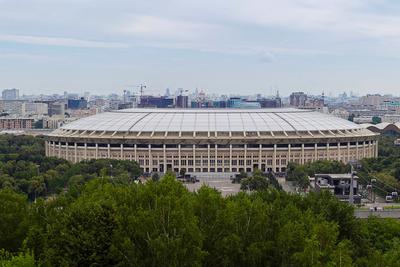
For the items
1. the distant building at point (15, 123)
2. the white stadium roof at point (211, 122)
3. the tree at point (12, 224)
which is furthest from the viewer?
the distant building at point (15, 123)

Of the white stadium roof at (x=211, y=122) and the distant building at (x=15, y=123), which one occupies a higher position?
the white stadium roof at (x=211, y=122)

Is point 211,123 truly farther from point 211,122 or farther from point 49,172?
point 49,172

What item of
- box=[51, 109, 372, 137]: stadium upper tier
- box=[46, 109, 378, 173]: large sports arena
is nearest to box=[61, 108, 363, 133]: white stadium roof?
box=[51, 109, 372, 137]: stadium upper tier

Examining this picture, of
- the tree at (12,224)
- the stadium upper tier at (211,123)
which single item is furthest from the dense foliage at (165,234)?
the stadium upper tier at (211,123)

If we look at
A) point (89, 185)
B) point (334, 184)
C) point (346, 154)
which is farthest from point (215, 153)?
point (89, 185)

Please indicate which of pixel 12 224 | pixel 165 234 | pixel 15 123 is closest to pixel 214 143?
pixel 12 224

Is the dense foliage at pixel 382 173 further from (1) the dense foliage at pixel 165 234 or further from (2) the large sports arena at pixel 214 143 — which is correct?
(1) the dense foliage at pixel 165 234

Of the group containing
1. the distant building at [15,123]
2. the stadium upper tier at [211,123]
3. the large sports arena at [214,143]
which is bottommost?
the distant building at [15,123]
